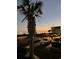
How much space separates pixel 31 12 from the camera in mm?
1543

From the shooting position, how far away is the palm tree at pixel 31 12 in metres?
1.53

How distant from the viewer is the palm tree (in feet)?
5.03

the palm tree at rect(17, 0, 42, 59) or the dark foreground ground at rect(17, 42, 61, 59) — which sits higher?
the palm tree at rect(17, 0, 42, 59)

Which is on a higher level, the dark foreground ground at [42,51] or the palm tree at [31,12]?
the palm tree at [31,12]

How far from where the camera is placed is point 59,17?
1534 millimetres

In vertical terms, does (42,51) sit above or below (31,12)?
below
